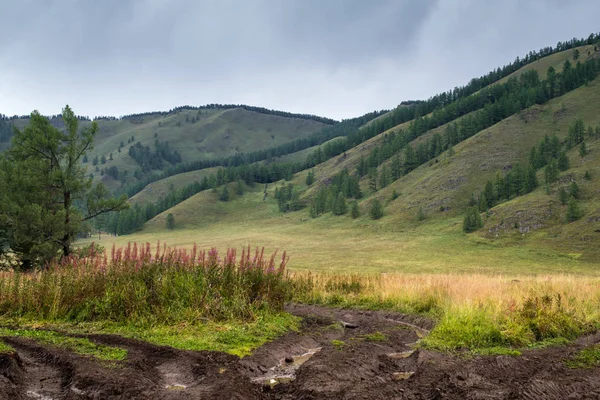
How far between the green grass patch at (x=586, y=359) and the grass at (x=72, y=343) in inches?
315

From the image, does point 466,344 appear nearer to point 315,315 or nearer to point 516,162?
point 315,315

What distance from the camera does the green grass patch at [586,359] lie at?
7238 mm

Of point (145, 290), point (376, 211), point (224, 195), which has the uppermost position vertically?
point (224, 195)

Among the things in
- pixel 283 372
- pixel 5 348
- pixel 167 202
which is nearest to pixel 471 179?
pixel 283 372

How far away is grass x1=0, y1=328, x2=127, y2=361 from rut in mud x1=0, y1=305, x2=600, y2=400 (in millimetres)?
250

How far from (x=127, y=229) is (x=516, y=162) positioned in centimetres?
12371

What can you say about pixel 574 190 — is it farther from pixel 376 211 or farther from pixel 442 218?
pixel 376 211

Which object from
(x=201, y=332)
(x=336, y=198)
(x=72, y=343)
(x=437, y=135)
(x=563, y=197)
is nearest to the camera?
(x=72, y=343)

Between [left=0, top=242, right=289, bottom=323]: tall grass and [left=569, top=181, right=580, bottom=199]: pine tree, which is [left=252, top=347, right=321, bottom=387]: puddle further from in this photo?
[left=569, top=181, right=580, bottom=199]: pine tree

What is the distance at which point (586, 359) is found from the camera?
755cm

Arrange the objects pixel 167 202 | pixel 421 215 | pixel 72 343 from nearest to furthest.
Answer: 1. pixel 72 343
2. pixel 421 215
3. pixel 167 202

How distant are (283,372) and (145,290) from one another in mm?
5017

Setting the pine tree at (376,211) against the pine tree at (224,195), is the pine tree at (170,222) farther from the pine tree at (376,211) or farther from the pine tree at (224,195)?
the pine tree at (376,211)

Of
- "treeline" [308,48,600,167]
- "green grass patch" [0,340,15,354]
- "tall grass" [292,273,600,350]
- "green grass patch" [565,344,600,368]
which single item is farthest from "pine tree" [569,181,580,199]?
"green grass patch" [0,340,15,354]
